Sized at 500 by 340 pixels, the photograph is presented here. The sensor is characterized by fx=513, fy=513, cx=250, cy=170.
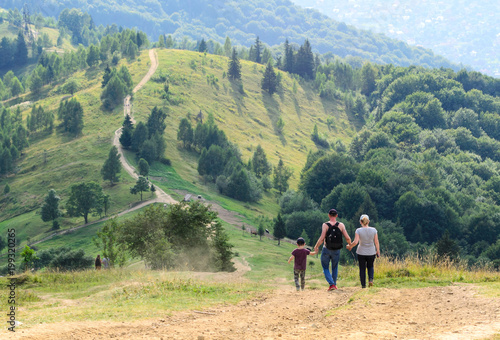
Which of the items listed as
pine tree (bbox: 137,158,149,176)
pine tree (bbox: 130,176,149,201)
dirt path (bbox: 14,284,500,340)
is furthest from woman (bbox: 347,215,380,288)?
pine tree (bbox: 137,158,149,176)

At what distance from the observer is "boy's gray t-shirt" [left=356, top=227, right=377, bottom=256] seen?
2022 cm

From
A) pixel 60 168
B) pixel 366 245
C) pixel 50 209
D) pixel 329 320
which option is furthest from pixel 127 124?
pixel 329 320

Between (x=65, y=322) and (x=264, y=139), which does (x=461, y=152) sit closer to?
(x=264, y=139)

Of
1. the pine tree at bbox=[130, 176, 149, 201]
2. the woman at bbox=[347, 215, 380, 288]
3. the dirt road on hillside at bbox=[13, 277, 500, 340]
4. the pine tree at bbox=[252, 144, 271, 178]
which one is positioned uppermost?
the woman at bbox=[347, 215, 380, 288]

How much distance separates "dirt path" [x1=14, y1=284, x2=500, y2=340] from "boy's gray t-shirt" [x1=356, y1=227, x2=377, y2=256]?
1.63m

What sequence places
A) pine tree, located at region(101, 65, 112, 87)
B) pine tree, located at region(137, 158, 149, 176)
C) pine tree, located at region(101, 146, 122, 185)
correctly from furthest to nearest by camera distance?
1. pine tree, located at region(101, 65, 112, 87)
2. pine tree, located at region(137, 158, 149, 176)
3. pine tree, located at region(101, 146, 122, 185)

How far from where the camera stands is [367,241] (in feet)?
66.7

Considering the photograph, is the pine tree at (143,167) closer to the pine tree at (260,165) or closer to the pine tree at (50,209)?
the pine tree at (50,209)

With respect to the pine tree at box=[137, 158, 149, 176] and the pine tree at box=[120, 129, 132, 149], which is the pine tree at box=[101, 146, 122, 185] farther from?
the pine tree at box=[120, 129, 132, 149]

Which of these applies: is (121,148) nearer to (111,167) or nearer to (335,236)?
(111,167)

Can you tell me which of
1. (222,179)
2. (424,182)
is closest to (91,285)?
(222,179)

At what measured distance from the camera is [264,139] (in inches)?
7141

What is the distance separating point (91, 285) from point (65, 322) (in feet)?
35.6

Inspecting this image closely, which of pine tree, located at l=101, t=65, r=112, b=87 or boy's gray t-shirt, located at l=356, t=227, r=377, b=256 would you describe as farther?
pine tree, located at l=101, t=65, r=112, b=87
